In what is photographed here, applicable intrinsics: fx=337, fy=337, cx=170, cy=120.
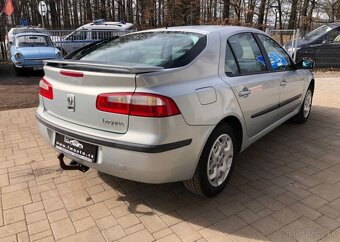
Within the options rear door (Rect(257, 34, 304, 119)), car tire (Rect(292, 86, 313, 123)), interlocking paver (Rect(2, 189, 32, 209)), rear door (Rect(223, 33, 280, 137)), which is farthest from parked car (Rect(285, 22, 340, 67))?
interlocking paver (Rect(2, 189, 32, 209))

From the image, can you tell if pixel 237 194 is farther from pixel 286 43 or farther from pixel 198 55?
pixel 286 43

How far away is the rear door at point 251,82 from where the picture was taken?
3305 millimetres

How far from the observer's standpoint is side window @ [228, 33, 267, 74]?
3.46 meters

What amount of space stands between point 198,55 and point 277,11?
27.0m

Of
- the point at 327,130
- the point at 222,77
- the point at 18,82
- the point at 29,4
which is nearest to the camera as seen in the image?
the point at 222,77

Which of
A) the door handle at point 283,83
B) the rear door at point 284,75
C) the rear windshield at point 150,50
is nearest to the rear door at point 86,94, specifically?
the rear windshield at point 150,50

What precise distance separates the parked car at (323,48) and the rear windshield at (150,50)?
9.86 m

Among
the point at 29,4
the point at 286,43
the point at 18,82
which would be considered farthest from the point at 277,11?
the point at 29,4

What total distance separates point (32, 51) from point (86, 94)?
9.52 metres

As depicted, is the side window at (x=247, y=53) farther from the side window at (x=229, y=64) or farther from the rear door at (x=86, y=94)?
the rear door at (x=86, y=94)

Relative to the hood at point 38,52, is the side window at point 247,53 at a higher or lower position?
higher

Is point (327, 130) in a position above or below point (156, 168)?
below

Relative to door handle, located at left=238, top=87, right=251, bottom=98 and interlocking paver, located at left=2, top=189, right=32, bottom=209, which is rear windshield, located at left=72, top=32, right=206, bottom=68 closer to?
door handle, located at left=238, top=87, right=251, bottom=98

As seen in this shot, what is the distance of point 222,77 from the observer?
3115 millimetres
